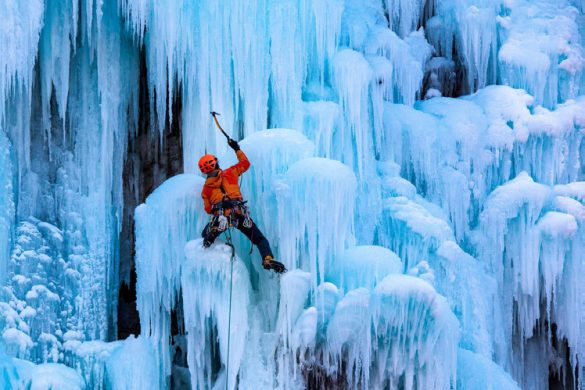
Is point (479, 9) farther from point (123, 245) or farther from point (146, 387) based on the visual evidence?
point (146, 387)

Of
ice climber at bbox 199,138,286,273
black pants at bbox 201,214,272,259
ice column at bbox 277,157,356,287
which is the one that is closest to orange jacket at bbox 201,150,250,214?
ice climber at bbox 199,138,286,273

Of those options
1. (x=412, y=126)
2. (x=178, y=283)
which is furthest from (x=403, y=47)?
(x=178, y=283)

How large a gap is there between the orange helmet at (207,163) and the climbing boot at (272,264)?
877mm

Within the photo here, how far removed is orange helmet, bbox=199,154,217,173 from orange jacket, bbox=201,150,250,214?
0.09 meters

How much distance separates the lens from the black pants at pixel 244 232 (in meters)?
8.24

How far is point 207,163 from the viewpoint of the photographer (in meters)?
8.42

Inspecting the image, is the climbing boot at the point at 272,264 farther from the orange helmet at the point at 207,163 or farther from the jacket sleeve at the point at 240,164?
the orange helmet at the point at 207,163

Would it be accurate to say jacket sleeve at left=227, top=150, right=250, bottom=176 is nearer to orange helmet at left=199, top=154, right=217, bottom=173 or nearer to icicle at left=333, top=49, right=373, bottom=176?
orange helmet at left=199, top=154, right=217, bottom=173

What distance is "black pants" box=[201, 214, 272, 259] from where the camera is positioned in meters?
8.24

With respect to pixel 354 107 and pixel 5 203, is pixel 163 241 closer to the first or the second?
pixel 5 203

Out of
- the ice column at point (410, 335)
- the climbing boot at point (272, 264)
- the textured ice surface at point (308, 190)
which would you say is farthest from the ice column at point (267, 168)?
the ice column at point (410, 335)

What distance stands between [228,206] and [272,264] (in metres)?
0.58

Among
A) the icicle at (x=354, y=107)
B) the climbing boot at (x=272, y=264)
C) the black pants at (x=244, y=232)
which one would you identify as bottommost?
the climbing boot at (x=272, y=264)

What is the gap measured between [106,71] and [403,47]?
10.5 feet
